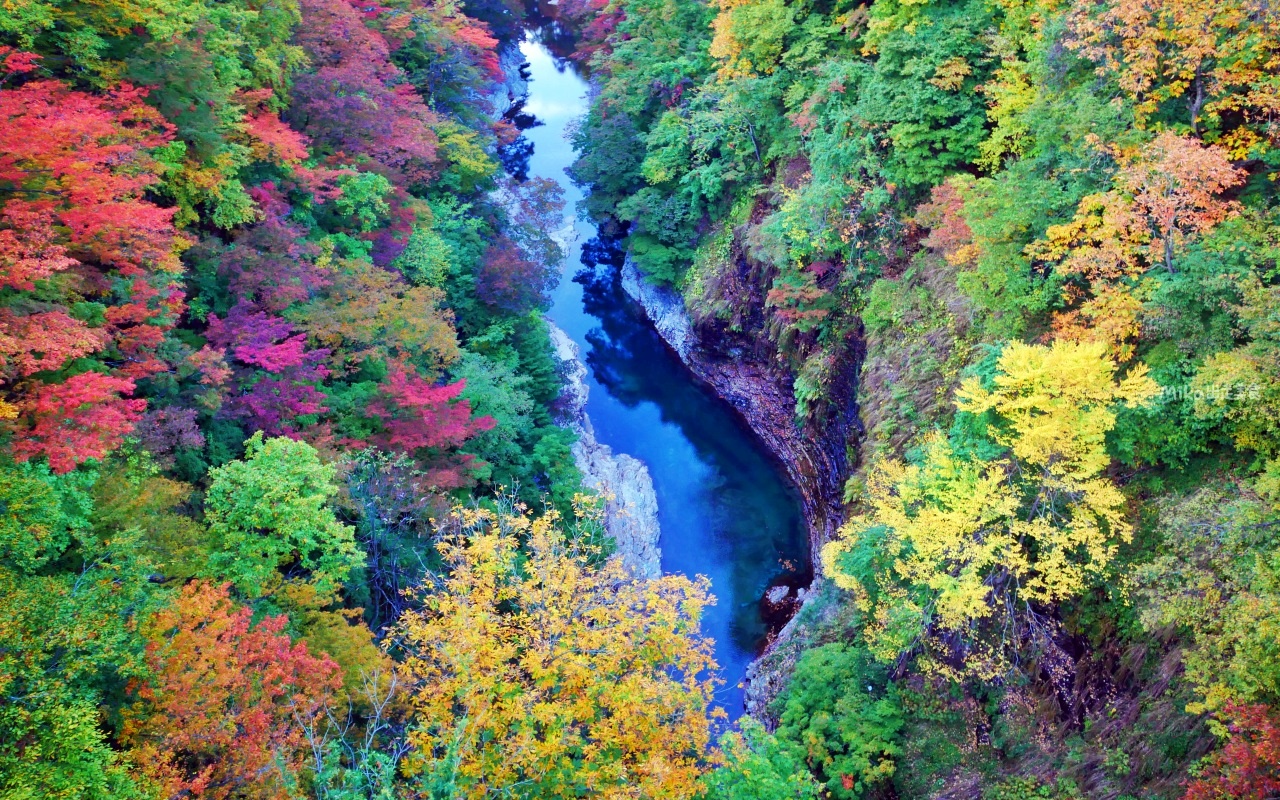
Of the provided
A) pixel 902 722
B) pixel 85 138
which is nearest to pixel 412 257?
pixel 85 138

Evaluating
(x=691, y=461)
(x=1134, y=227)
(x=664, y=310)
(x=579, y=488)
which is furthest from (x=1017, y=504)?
(x=664, y=310)

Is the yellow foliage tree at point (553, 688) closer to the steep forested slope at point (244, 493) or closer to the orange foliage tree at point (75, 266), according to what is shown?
the steep forested slope at point (244, 493)

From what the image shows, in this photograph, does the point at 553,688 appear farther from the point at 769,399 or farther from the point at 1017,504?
the point at 769,399

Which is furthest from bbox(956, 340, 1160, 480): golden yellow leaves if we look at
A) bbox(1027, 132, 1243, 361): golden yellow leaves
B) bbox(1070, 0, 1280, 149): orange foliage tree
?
bbox(1070, 0, 1280, 149): orange foliage tree

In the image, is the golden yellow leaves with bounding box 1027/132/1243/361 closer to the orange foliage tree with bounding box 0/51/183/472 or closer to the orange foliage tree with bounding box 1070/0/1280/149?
the orange foliage tree with bounding box 1070/0/1280/149

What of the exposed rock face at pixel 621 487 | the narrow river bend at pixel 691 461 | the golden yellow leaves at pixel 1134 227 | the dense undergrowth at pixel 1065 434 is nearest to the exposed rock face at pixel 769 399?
the narrow river bend at pixel 691 461

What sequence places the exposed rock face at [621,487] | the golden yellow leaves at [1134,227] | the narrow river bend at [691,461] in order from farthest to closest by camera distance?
the exposed rock face at [621,487]
the narrow river bend at [691,461]
the golden yellow leaves at [1134,227]

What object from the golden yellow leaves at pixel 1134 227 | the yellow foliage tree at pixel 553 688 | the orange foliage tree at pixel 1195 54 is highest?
the orange foliage tree at pixel 1195 54
